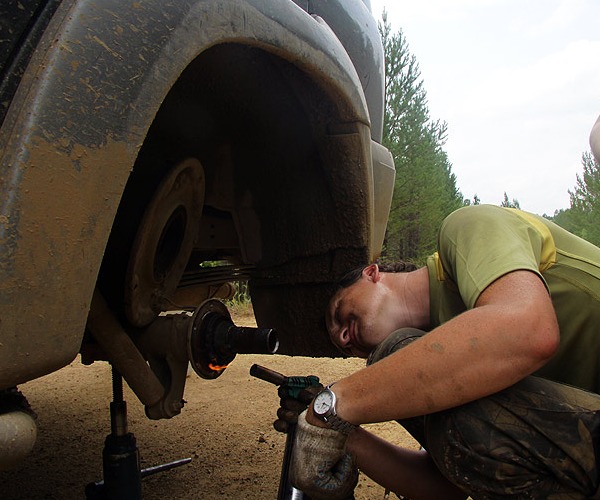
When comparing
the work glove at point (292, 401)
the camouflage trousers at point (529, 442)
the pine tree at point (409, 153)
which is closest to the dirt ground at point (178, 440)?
the work glove at point (292, 401)

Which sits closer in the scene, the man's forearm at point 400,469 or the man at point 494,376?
the man at point 494,376

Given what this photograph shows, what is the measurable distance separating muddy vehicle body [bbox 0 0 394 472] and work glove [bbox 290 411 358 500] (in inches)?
15.2

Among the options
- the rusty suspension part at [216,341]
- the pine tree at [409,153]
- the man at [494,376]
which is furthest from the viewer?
the pine tree at [409,153]

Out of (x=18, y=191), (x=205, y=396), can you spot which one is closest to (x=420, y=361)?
(x=18, y=191)

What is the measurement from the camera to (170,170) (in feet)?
4.77

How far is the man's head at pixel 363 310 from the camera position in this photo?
1.65 m

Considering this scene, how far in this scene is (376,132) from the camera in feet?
7.07

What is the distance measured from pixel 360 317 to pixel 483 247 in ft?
1.76

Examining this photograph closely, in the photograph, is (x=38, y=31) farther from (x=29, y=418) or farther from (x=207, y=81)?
(x=207, y=81)

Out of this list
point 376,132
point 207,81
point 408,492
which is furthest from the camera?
point 376,132

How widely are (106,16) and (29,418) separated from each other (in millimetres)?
567

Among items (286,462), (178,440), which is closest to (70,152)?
(286,462)

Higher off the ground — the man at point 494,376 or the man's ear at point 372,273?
the man's ear at point 372,273

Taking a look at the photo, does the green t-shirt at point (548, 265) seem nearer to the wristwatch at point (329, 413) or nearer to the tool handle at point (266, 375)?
the wristwatch at point (329, 413)
